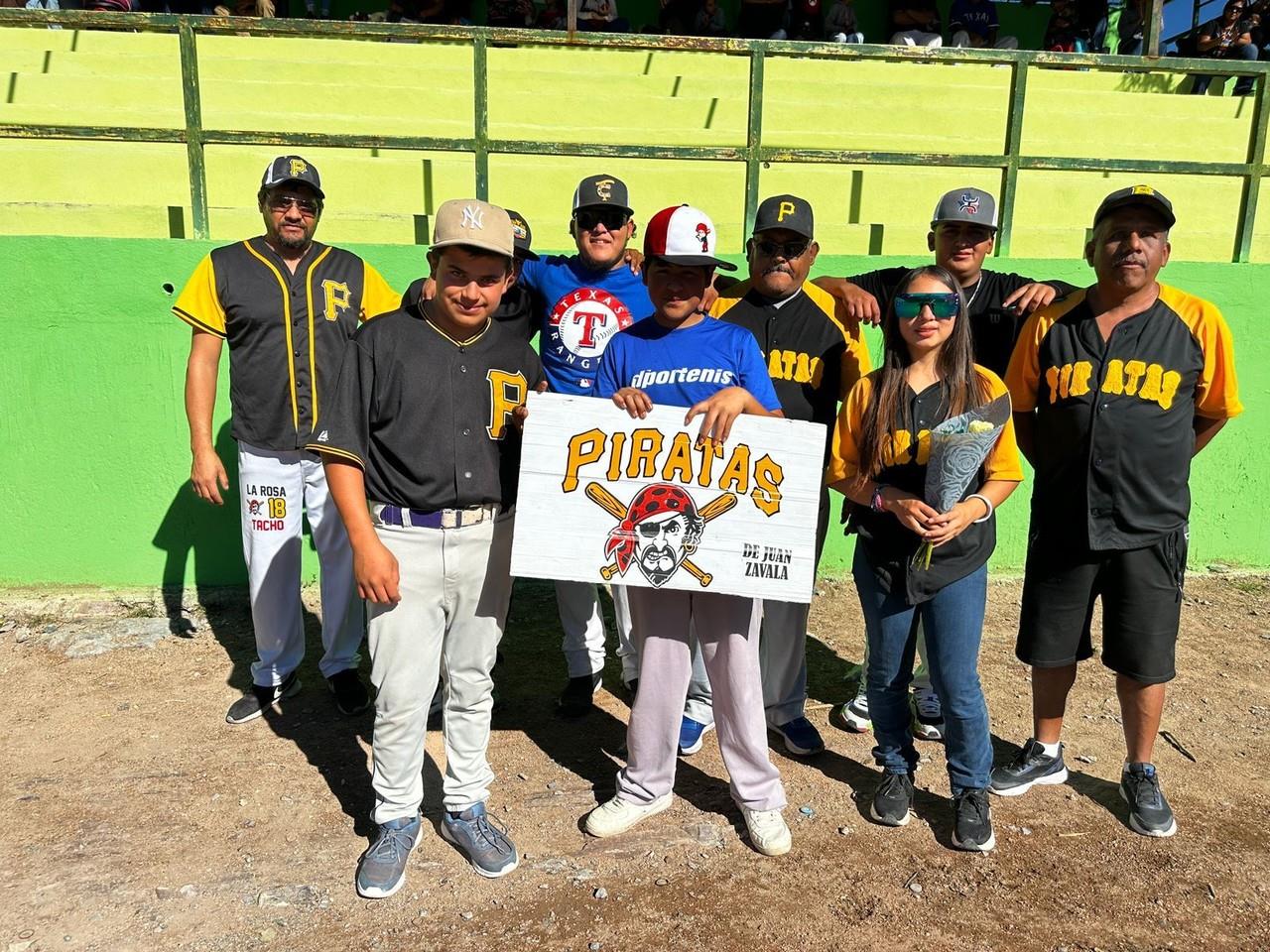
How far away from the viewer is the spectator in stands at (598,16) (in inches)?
395

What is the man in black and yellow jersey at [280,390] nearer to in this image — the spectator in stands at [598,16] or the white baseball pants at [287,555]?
the white baseball pants at [287,555]

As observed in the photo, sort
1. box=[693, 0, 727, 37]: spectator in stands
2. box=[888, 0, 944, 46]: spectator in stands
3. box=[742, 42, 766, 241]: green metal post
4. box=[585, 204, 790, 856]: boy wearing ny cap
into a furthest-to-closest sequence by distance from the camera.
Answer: box=[888, 0, 944, 46]: spectator in stands, box=[693, 0, 727, 37]: spectator in stands, box=[742, 42, 766, 241]: green metal post, box=[585, 204, 790, 856]: boy wearing ny cap

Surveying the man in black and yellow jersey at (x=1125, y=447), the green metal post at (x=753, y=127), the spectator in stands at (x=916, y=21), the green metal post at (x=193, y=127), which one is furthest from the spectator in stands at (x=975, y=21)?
the man in black and yellow jersey at (x=1125, y=447)

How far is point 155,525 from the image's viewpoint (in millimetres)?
5539

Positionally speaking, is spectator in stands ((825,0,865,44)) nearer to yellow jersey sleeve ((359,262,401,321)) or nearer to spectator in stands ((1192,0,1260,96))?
spectator in stands ((1192,0,1260,96))

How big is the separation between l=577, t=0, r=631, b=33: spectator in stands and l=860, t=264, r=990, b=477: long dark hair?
27.2 ft

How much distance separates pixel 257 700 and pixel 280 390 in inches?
59.5

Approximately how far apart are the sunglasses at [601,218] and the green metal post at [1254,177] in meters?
5.03

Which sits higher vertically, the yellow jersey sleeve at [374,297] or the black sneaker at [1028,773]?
the yellow jersey sleeve at [374,297]

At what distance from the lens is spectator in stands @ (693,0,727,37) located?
1088 cm

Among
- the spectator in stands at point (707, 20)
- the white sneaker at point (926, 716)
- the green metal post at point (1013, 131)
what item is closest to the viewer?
the white sneaker at point (926, 716)

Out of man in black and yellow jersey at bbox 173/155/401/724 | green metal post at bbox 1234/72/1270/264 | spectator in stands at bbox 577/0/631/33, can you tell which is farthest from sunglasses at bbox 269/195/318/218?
spectator in stands at bbox 577/0/631/33

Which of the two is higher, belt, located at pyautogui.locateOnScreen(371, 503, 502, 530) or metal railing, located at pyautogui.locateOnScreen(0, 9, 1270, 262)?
metal railing, located at pyautogui.locateOnScreen(0, 9, 1270, 262)

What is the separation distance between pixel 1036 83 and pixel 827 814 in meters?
8.01
